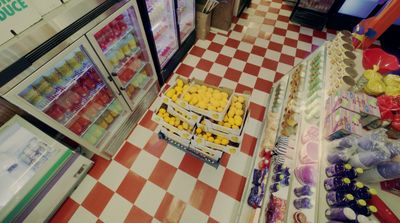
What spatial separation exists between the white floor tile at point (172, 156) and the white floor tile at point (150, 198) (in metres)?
0.40

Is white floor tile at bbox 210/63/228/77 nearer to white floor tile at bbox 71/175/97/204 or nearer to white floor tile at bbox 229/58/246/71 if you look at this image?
white floor tile at bbox 229/58/246/71

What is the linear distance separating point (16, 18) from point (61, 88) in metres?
0.90

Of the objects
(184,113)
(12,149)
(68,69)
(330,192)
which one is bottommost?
(12,149)

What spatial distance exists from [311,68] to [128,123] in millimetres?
2854

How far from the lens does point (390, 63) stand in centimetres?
208

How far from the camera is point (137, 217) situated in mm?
2494

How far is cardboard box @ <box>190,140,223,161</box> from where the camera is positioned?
98.6 inches

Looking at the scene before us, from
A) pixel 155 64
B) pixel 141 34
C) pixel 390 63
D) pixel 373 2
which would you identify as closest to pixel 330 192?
pixel 390 63

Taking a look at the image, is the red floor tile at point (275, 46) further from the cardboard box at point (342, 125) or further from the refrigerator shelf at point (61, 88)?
the refrigerator shelf at point (61, 88)

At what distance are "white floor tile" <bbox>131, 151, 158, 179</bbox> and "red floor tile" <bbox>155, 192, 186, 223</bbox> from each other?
0.44 meters

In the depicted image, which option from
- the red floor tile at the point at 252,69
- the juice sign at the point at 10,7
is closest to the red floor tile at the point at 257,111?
the red floor tile at the point at 252,69

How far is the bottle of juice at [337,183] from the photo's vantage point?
4.13 feet

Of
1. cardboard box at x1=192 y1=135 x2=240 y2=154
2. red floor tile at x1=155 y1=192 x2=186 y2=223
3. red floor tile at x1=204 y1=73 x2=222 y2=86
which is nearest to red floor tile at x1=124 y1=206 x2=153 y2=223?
red floor tile at x1=155 y1=192 x2=186 y2=223

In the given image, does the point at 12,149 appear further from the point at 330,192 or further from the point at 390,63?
the point at 390,63
